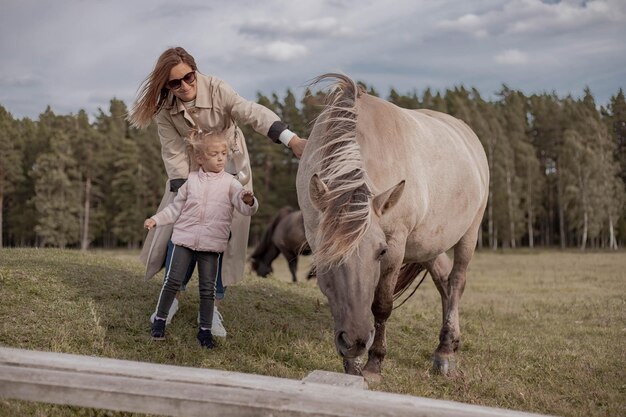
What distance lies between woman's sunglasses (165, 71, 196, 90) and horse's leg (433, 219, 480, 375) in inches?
140

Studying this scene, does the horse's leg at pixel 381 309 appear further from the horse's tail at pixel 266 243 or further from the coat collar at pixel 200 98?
the horse's tail at pixel 266 243

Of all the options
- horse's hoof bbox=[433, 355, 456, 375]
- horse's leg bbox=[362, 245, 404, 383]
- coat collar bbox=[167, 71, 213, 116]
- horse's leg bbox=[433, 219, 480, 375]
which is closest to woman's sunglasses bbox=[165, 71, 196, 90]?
coat collar bbox=[167, 71, 213, 116]

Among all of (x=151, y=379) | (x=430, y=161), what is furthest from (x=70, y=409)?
(x=430, y=161)

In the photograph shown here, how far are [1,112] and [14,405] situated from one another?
4827 centimetres

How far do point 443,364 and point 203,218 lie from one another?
9.35 feet

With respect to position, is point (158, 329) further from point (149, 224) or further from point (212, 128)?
point (212, 128)

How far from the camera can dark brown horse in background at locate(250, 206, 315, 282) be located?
59.5 ft

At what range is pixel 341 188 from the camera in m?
3.80

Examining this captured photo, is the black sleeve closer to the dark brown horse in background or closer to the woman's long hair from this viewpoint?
the woman's long hair

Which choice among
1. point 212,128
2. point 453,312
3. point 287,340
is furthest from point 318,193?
point 453,312

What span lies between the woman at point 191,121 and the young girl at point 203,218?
1.55ft

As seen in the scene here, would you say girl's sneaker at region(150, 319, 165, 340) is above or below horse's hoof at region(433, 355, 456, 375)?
above

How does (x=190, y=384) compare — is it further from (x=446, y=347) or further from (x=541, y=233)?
(x=541, y=233)

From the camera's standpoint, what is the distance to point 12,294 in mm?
5477
